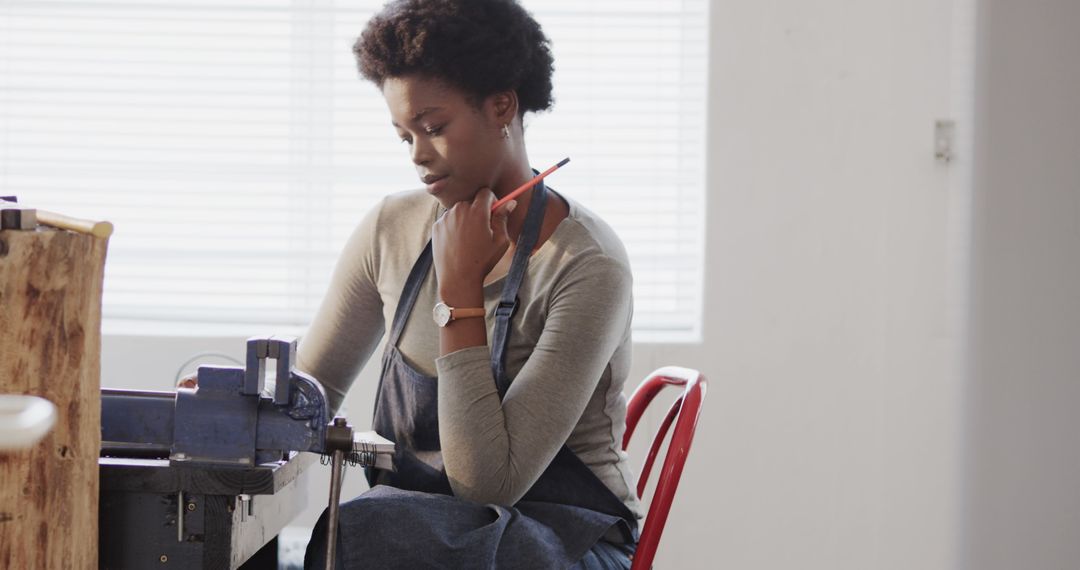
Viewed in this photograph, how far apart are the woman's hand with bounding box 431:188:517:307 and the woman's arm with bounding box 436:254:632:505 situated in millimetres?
94

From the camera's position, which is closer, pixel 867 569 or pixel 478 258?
pixel 478 258

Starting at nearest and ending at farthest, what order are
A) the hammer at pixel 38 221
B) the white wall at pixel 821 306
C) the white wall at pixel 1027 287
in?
the hammer at pixel 38 221
the white wall at pixel 1027 287
the white wall at pixel 821 306

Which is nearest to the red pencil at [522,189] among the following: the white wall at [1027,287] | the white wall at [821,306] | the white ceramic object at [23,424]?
the white wall at [1027,287]

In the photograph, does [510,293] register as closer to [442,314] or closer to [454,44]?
[442,314]

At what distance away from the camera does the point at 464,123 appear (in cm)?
173

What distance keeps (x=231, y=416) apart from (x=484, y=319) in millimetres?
419

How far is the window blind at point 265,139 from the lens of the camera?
318cm

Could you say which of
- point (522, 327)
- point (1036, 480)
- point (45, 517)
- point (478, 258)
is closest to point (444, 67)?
point (478, 258)

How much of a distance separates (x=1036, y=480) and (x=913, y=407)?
3.99ft

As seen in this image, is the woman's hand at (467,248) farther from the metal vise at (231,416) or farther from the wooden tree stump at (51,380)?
the wooden tree stump at (51,380)

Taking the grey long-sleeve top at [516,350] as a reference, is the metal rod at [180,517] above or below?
below

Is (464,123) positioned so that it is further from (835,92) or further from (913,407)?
(913,407)

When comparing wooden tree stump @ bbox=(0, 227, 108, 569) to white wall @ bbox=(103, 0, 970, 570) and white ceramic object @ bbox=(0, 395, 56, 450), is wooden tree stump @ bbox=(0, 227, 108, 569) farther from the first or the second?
white wall @ bbox=(103, 0, 970, 570)

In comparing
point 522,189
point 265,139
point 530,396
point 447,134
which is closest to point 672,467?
point 530,396
